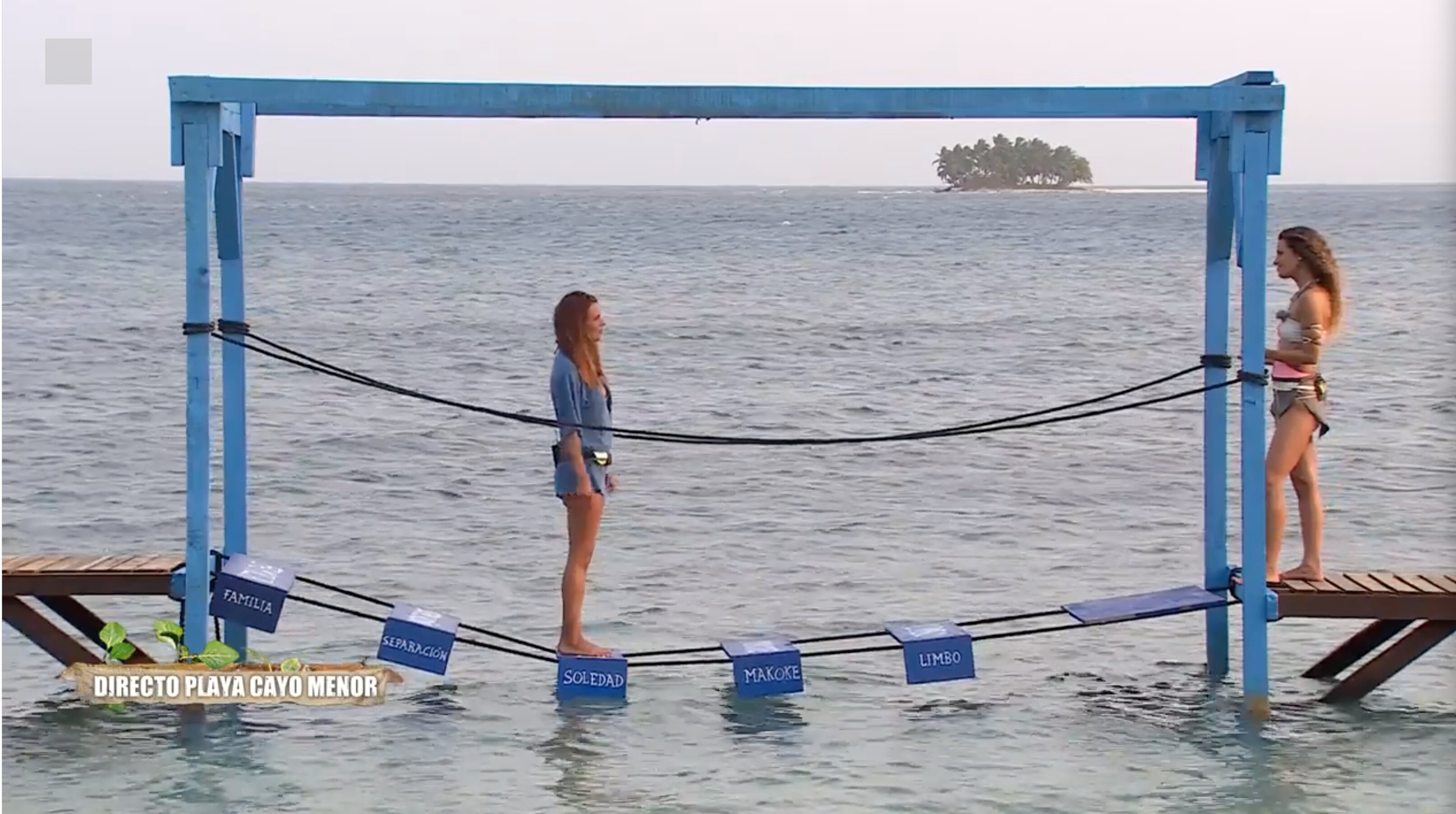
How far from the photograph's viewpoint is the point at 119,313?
38.1 meters

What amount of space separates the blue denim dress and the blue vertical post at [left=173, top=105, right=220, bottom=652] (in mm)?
1458

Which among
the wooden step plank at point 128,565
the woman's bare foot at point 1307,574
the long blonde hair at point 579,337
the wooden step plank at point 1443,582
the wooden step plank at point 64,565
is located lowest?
the wooden step plank at point 1443,582

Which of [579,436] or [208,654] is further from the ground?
[579,436]

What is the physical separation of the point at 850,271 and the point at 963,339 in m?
23.9

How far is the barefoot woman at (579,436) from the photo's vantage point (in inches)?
327

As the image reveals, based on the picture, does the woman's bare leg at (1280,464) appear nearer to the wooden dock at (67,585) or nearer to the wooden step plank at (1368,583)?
the wooden step plank at (1368,583)

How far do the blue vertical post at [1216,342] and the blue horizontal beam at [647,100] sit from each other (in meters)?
0.71

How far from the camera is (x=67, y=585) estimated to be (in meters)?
8.29

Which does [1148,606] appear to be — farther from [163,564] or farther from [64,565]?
[64,565]

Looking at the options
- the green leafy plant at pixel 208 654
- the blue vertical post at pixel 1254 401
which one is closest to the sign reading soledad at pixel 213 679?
the green leafy plant at pixel 208 654

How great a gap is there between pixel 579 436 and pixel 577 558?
22.3 inches

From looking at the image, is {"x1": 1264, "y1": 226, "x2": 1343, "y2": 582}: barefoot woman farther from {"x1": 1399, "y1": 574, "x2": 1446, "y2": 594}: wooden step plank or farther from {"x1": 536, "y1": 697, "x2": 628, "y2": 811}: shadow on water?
{"x1": 536, "y1": 697, "x2": 628, "y2": 811}: shadow on water

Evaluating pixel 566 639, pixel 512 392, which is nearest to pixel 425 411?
pixel 512 392

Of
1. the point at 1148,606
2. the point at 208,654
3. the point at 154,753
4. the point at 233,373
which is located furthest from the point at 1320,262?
the point at 154,753
